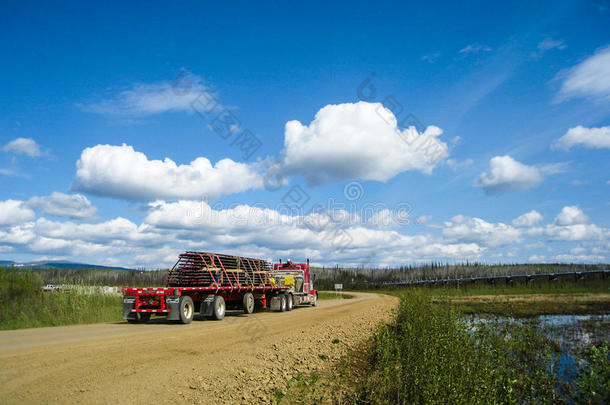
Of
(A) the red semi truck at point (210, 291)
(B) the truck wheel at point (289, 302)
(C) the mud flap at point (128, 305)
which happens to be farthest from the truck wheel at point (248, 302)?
(C) the mud flap at point (128, 305)

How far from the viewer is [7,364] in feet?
26.7

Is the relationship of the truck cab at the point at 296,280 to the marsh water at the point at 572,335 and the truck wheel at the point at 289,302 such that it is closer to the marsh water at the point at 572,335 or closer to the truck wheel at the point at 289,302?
the truck wheel at the point at 289,302

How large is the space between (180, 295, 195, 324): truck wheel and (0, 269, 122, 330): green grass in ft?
14.1

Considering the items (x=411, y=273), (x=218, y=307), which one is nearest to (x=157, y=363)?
(x=218, y=307)

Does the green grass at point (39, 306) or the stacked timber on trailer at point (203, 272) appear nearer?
the green grass at point (39, 306)

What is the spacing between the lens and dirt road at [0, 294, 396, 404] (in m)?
6.79

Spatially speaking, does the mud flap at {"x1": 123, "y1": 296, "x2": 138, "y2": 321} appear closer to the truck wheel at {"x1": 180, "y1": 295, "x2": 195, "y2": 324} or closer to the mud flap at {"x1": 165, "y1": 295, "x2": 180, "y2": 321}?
the mud flap at {"x1": 165, "y1": 295, "x2": 180, "y2": 321}

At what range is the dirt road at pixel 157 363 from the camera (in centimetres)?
679

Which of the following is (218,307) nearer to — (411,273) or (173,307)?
(173,307)

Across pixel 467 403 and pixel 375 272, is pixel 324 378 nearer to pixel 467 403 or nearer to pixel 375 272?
pixel 467 403

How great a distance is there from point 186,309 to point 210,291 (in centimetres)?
184

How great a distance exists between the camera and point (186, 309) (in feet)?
54.3

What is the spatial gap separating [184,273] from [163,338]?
6.90 m

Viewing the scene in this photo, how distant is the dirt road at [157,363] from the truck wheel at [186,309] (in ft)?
7.28
